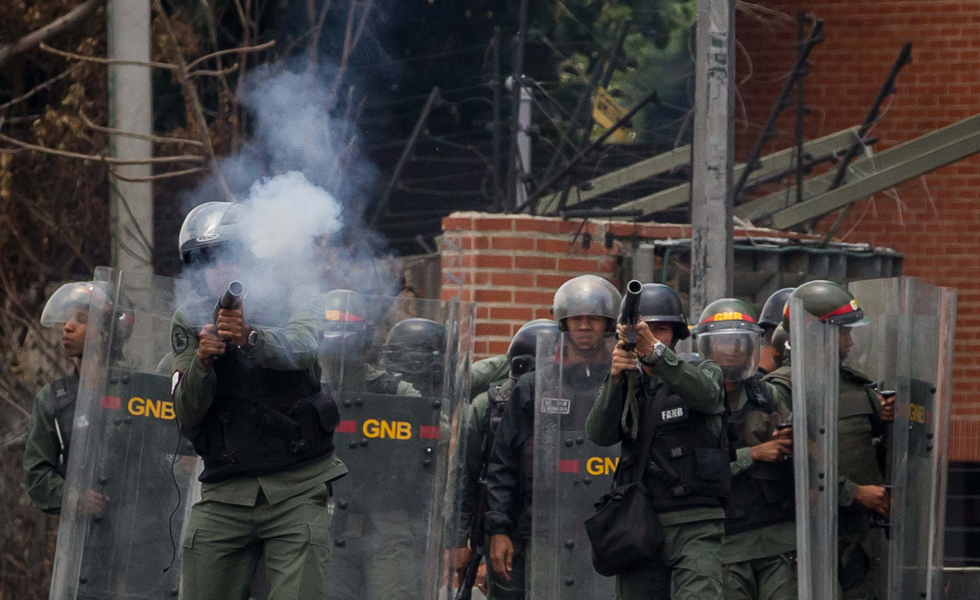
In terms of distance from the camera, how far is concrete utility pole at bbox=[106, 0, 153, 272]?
782 cm

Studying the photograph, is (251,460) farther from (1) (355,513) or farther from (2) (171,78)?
(2) (171,78)

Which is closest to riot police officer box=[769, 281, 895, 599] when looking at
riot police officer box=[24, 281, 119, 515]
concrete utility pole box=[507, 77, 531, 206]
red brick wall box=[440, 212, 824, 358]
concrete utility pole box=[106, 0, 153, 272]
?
red brick wall box=[440, 212, 824, 358]

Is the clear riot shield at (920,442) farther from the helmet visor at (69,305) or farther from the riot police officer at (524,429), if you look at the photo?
the helmet visor at (69,305)

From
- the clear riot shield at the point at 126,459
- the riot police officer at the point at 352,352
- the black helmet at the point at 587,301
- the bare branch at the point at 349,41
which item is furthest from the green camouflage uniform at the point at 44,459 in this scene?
the bare branch at the point at 349,41

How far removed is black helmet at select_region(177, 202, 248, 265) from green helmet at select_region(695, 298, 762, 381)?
2050 mm

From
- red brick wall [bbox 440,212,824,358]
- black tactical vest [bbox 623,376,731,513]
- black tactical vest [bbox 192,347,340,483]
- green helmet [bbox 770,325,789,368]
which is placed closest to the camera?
black tactical vest [bbox 192,347,340,483]

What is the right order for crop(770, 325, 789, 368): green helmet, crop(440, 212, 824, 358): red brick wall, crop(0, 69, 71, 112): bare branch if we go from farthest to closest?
1. crop(0, 69, 71, 112): bare branch
2. crop(440, 212, 824, 358): red brick wall
3. crop(770, 325, 789, 368): green helmet

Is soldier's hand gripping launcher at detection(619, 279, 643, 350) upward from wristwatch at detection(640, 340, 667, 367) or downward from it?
upward

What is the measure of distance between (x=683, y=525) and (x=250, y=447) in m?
1.64

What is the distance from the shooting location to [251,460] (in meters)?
5.07

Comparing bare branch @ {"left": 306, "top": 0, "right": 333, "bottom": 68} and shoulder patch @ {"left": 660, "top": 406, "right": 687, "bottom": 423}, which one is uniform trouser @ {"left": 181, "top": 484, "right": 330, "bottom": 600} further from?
bare branch @ {"left": 306, "top": 0, "right": 333, "bottom": 68}

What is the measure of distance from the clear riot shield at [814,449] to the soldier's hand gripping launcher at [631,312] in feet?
2.97

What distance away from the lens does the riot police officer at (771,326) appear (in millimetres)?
6863

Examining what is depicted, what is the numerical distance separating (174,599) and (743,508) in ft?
8.42
